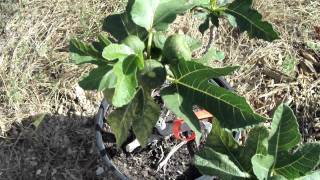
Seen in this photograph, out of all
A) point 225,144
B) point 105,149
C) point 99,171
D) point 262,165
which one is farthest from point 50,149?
point 262,165

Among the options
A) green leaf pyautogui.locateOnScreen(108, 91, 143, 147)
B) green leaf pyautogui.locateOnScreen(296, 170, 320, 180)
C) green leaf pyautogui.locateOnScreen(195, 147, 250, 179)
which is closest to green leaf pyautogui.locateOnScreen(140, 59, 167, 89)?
green leaf pyautogui.locateOnScreen(108, 91, 143, 147)

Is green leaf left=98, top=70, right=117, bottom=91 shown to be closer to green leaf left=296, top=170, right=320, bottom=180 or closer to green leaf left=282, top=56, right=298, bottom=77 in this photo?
green leaf left=296, top=170, right=320, bottom=180

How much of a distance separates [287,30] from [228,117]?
5.24ft

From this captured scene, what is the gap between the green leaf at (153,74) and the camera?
5.05 feet

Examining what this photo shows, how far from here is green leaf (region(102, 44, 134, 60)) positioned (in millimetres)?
1436

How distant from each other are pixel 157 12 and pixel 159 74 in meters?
0.24

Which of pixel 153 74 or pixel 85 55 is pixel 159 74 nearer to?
pixel 153 74

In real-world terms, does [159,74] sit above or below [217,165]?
above

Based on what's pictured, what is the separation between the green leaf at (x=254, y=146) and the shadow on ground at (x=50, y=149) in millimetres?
1120

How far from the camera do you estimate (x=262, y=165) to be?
4.98ft

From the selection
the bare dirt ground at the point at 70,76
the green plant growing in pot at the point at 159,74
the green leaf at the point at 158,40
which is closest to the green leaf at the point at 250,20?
the green plant growing in pot at the point at 159,74

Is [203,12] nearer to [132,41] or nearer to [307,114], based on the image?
[132,41]

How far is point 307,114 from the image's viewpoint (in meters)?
2.73

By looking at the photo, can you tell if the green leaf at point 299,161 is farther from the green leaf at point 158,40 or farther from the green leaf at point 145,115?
the green leaf at point 158,40
